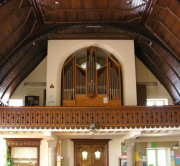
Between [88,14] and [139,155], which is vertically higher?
[88,14]

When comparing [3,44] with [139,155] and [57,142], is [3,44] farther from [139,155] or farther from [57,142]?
[139,155]

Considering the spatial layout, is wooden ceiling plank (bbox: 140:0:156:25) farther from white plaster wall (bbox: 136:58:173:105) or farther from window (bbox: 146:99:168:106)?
window (bbox: 146:99:168:106)

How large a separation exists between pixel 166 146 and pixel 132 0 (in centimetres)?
798

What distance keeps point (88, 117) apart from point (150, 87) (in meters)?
4.82

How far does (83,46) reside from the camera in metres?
18.2

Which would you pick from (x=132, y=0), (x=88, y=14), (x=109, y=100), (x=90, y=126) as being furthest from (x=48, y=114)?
(x=132, y=0)

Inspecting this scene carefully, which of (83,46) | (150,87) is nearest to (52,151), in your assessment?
(83,46)

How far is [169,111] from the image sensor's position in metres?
15.8

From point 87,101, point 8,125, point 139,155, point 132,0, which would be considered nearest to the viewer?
point 132,0

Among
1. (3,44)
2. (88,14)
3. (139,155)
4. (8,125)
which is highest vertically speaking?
(88,14)

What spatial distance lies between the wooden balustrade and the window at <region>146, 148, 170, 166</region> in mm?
4596

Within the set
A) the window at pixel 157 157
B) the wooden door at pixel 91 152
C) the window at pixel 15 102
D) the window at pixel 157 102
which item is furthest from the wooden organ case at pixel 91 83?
the window at pixel 157 157

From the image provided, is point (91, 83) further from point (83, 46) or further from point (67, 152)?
point (67, 152)

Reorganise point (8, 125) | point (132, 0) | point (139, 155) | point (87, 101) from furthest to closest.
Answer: point (139, 155) < point (87, 101) < point (8, 125) < point (132, 0)
